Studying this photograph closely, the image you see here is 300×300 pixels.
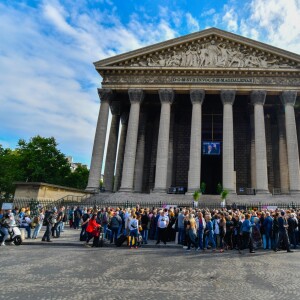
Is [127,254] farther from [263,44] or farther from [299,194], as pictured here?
[263,44]

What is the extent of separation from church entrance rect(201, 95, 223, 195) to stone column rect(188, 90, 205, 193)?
5582 millimetres

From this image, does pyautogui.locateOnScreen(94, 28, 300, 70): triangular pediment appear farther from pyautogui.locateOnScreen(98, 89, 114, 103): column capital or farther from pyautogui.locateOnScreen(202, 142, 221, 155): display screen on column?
pyautogui.locateOnScreen(202, 142, 221, 155): display screen on column

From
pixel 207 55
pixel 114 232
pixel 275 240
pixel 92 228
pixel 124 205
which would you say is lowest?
pixel 114 232

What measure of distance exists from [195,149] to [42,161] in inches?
1294

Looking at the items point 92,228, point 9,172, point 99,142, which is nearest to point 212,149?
point 99,142

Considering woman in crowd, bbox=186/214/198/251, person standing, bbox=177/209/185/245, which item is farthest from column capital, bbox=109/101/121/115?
woman in crowd, bbox=186/214/198/251

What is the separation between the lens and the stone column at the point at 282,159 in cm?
2938

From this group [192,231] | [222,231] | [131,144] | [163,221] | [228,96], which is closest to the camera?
[192,231]

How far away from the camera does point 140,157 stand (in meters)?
31.7

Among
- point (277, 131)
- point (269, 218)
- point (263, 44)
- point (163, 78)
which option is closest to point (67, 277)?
point (269, 218)

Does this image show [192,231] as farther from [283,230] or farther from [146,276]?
[146,276]

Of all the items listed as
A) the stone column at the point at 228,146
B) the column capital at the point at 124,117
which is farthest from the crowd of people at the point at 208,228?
the column capital at the point at 124,117

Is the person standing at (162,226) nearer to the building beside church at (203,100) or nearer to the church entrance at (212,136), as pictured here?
the building beside church at (203,100)

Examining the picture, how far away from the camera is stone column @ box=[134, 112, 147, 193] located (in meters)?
30.6
